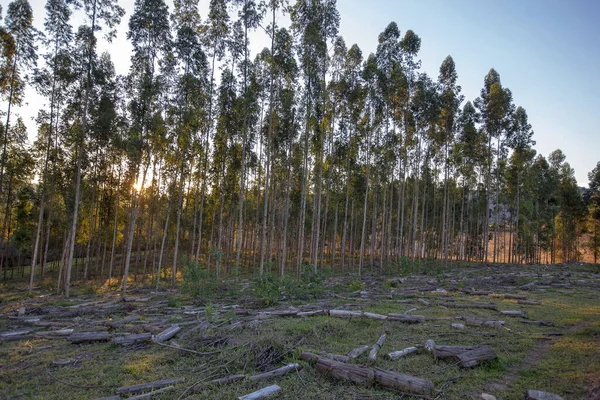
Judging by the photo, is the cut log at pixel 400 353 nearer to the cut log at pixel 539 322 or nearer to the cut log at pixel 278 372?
the cut log at pixel 278 372

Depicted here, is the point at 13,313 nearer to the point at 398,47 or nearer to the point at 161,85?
the point at 161,85

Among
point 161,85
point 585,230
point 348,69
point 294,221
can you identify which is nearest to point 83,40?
point 161,85

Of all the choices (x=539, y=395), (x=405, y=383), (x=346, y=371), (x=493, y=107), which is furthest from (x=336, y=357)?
(x=493, y=107)

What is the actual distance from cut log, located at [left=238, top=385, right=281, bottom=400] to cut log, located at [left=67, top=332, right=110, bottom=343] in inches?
212

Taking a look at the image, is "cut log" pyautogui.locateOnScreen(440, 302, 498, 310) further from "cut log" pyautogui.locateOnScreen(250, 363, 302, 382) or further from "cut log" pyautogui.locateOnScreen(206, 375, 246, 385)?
"cut log" pyautogui.locateOnScreen(206, 375, 246, 385)

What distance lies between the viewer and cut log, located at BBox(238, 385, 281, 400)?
4.63 metres

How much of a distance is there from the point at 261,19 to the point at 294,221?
22036mm

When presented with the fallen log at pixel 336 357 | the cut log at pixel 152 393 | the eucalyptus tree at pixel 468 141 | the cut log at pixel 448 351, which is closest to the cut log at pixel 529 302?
the cut log at pixel 448 351

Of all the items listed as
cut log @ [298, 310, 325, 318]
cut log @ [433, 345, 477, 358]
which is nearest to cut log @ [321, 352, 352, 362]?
cut log @ [433, 345, 477, 358]

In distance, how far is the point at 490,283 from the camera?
1856cm

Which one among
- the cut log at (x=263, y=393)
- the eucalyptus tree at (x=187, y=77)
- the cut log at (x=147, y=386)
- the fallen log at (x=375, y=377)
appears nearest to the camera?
the cut log at (x=263, y=393)

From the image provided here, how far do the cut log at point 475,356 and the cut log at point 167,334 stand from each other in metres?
6.29

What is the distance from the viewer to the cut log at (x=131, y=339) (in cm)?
764

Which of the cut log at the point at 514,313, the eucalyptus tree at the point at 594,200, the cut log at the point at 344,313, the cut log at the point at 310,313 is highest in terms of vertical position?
the eucalyptus tree at the point at 594,200
